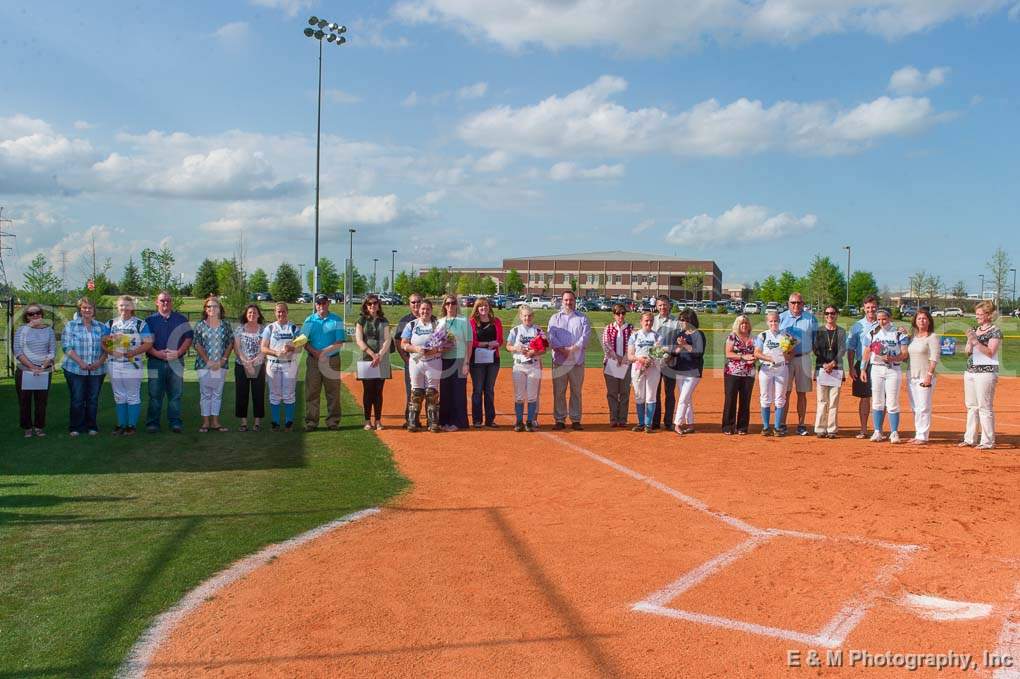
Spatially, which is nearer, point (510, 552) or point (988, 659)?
point (988, 659)

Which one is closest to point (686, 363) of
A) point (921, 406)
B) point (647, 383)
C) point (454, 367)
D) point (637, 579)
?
point (647, 383)

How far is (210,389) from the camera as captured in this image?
1090 cm

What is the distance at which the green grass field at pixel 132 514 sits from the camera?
443 cm

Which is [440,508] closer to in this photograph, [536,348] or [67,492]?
[67,492]

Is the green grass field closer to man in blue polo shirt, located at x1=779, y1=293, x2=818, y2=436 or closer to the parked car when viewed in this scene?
man in blue polo shirt, located at x1=779, y1=293, x2=818, y2=436

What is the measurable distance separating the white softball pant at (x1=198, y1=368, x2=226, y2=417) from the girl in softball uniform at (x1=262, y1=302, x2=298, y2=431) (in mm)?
640

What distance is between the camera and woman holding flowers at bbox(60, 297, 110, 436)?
33.7 ft

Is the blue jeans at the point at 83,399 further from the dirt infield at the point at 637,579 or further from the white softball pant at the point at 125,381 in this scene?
the dirt infield at the point at 637,579

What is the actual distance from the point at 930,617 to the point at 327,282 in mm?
83467

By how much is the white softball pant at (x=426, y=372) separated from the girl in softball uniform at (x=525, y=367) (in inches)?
41.7

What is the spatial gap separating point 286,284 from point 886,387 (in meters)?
68.7

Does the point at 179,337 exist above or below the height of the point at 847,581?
above

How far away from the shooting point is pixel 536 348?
11289 millimetres

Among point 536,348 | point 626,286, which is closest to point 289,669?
point 536,348
